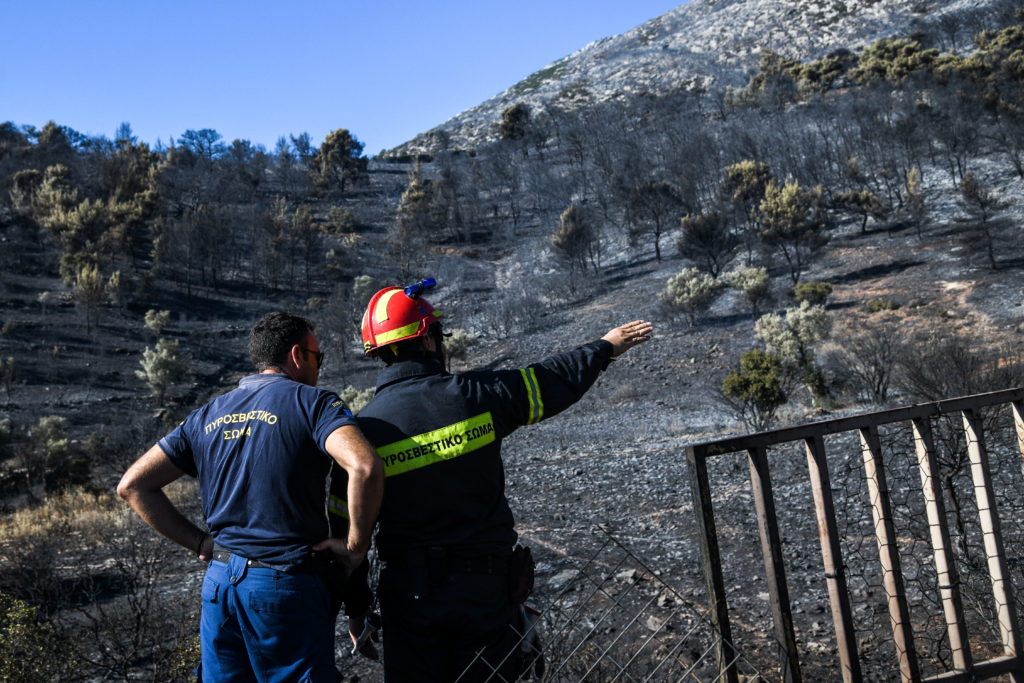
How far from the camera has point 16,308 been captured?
101ft

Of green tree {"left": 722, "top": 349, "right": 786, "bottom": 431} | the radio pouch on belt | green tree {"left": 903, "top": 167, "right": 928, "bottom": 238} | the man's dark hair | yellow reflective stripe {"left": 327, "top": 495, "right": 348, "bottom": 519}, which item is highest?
green tree {"left": 903, "top": 167, "right": 928, "bottom": 238}

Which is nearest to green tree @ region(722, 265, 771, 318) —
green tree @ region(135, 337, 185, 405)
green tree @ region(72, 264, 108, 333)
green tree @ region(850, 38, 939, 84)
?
green tree @ region(135, 337, 185, 405)

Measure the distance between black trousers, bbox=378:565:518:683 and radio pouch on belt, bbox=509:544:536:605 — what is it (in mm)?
21

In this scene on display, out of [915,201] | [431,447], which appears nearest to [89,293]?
[915,201]

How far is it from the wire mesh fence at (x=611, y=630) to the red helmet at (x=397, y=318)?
0.86m

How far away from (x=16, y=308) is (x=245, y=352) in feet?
30.6

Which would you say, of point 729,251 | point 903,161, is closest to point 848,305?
point 729,251

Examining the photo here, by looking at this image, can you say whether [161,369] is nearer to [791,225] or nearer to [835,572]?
[791,225]

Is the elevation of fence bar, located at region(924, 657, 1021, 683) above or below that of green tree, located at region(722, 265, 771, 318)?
below

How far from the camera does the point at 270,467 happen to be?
2205mm

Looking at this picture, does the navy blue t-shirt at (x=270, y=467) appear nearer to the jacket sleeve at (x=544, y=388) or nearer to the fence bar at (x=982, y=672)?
the jacket sleeve at (x=544, y=388)

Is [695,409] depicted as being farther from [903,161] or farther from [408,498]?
[903,161]

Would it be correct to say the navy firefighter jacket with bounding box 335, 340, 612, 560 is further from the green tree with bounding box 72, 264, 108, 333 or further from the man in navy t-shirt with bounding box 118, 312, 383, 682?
the green tree with bounding box 72, 264, 108, 333

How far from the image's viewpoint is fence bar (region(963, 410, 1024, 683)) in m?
2.54
